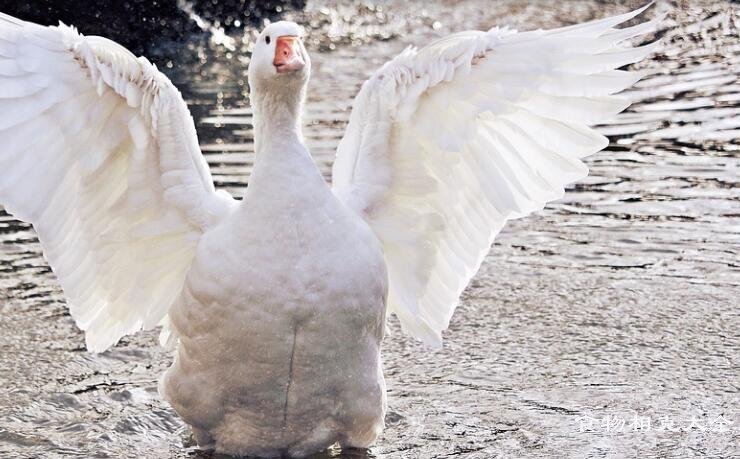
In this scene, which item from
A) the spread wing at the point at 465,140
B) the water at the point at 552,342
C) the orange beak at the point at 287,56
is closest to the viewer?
the orange beak at the point at 287,56

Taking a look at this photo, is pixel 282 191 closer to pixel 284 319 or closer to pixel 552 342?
pixel 284 319

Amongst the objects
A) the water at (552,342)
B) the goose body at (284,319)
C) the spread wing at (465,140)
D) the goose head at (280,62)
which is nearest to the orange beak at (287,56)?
the goose head at (280,62)

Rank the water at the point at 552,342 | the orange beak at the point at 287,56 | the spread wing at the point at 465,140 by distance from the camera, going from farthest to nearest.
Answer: the water at the point at 552,342, the spread wing at the point at 465,140, the orange beak at the point at 287,56

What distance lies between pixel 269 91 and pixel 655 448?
7.75ft

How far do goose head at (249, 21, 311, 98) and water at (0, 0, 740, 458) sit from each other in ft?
5.93

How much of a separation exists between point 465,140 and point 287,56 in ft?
2.92

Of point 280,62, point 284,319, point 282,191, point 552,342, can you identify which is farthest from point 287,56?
point 552,342

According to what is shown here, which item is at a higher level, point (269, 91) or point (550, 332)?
point (269, 91)

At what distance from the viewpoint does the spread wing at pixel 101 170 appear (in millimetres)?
5238

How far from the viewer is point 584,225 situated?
9133 millimetres

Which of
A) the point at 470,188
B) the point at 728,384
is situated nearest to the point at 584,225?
the point at 728,384

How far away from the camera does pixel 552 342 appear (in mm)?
7258

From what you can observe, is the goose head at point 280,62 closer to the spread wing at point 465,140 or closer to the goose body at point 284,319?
the goose body at point 284,319

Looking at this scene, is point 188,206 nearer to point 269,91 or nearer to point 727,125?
point 269,91
